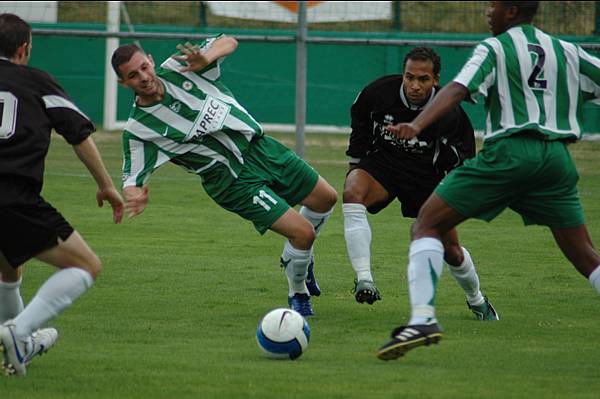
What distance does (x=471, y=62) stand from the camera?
19.4 ft

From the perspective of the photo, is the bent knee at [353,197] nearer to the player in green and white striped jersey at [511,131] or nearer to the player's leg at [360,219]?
the player's leg at [360,219]

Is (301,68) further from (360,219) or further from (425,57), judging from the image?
(425,57)

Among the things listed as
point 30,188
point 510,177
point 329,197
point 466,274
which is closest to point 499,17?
point 510,177

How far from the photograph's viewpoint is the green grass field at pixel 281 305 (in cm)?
564

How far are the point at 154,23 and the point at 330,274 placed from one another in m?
17.3

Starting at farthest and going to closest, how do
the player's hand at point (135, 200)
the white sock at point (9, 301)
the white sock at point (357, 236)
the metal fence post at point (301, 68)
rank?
1. the metal fence post at point (301, 68)
2. the white sock at point (357, 236)
3. the player's hand at point (135, 200)
4. the white sock at point (9, 301)

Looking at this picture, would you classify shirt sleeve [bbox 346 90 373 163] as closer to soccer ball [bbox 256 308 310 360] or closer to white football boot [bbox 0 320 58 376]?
soccer ball [bbox 256 308 310 360]

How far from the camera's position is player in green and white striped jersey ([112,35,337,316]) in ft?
24.9

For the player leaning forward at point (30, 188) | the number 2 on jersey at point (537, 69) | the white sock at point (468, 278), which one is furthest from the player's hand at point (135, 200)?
the number 2 on jersey at point (537, 69)

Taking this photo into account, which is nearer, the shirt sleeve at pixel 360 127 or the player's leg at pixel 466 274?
the player's leg at pixel 466 274

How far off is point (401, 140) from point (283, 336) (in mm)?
2099

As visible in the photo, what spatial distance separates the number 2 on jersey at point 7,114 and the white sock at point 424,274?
202 cm

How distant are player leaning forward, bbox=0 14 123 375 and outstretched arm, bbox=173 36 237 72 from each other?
1847 millimetres

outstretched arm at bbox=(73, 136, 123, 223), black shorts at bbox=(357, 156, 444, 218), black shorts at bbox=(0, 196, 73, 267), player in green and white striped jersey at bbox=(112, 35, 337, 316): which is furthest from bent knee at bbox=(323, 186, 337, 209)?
black shorts at bbox=(0, 196, 73, 267)
